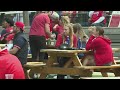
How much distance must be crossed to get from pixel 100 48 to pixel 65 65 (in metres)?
0.68

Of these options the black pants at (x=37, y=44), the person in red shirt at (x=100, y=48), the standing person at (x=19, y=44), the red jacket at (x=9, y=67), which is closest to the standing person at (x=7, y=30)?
the black pants at (x=37, y=44)

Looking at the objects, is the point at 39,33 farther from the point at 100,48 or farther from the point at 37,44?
the point at 100,48

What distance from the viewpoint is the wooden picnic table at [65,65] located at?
661 cm

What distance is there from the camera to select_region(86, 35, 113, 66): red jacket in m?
6.88

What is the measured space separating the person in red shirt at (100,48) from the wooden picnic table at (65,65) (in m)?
0.18

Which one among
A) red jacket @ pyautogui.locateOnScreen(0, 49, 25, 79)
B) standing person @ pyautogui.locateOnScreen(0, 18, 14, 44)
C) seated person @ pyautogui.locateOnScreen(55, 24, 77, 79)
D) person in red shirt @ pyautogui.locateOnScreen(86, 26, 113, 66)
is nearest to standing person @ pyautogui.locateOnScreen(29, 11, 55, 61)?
seated person @ pyautogui.locateOnScreen(55, 24, 77, 79)

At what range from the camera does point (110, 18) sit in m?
11.6

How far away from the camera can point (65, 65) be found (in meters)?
7.14

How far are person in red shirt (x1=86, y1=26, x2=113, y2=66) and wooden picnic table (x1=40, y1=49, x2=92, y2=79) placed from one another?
180 millimetres

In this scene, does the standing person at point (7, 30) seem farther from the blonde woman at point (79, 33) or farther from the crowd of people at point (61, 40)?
the blonde woman at point (79, 33)

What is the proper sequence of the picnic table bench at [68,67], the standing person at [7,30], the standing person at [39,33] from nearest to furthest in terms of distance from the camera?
the picnic table bench at [68,67]
the standing person at [39,33]
the standing person at [7,30]

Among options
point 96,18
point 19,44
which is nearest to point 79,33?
point 19,44
